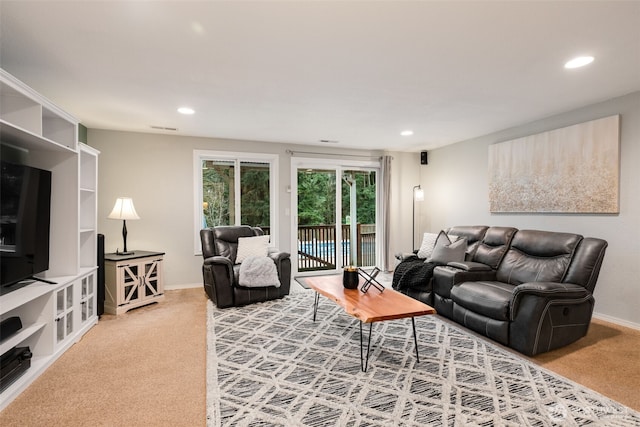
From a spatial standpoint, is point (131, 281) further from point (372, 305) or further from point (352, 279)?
point (372, 305)

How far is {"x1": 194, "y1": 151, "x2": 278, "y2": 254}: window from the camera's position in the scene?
16.2 feet

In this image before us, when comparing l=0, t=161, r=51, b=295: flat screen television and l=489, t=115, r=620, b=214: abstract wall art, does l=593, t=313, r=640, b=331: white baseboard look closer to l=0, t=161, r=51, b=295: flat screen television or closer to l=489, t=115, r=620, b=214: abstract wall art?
l=489, t=115, r=620, b=214: abstract wall art

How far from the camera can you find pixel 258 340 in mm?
2844

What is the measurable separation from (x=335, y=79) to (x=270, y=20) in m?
0.95

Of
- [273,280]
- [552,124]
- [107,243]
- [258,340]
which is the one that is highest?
[552,124]

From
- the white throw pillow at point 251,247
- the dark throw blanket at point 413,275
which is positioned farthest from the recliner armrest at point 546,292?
the white throw pillow at point 251,247

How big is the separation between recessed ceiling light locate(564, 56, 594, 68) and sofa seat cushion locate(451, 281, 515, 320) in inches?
74.6

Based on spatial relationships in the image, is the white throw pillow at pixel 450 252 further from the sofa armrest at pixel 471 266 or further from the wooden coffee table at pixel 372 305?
the wooden coffee table at pixel 372 305

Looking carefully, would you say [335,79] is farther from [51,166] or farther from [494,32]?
[51,166]

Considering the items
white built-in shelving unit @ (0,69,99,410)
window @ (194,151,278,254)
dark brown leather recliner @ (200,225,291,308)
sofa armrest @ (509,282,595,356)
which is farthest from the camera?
window @ (194,151,278,254)

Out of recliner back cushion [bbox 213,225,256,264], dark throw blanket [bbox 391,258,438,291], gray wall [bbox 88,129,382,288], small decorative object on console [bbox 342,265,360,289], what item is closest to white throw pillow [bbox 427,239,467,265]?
dark throw blanket [bbox 391,258,438,291]

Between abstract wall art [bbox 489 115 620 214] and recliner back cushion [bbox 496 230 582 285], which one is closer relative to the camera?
recliner back cushion [bbox 496 230 582 285]

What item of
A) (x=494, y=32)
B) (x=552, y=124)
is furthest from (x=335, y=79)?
(x=552, y=124)

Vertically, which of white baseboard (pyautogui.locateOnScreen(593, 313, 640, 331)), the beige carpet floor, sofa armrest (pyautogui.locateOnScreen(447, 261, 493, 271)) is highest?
sofa armrest (pyautogui.locateOnScreen(447, 261, 493, 271))
